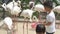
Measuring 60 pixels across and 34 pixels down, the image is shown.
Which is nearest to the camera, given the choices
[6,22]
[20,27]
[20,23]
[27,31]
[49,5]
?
[49,5]

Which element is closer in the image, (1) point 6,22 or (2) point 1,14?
(1) point 6,22

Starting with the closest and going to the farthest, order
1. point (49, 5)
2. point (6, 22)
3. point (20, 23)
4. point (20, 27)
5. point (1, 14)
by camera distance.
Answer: point (49, 5)
point (6, 22)
point (20, 27)
point (20, 23)
point (1, 14)

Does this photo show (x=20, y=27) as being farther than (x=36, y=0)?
No

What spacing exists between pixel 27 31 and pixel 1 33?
2.29 feet

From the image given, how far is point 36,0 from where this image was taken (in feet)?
25.4

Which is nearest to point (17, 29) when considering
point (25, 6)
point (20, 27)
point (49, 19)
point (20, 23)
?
point (20, 27)

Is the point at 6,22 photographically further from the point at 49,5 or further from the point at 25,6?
the point at 25,6

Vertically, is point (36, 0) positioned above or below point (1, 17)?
above

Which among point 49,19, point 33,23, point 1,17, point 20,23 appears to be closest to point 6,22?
point 49,19

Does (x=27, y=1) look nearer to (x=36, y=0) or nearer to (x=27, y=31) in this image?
(x=36, y=0)

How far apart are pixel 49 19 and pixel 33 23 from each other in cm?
237

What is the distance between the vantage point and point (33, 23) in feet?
21.4

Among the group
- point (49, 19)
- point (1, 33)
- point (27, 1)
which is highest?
point (27, 1)

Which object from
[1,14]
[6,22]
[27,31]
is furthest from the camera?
[1,14]
